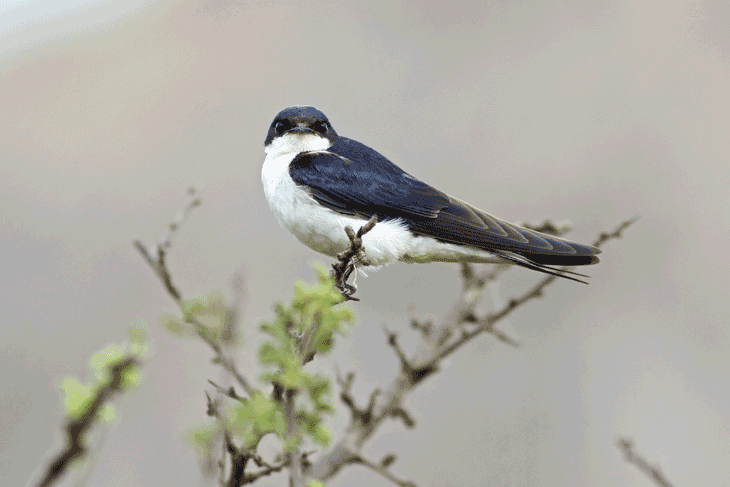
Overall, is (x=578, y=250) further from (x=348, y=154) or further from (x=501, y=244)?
(x=348, y=154)

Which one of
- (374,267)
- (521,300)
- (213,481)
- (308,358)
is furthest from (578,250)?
(213,481)

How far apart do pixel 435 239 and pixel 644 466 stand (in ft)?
4.49

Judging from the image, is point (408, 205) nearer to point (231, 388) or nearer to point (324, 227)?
point (324, 227)

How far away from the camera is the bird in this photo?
2.74m

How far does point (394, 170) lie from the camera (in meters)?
3.14

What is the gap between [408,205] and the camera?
297 centimetres

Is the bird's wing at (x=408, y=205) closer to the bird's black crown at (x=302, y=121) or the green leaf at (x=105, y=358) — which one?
the bird's black crown at (x=302, y=121)

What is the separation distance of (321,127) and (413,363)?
57.2 inches

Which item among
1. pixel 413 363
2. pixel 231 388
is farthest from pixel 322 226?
pixel 231 388

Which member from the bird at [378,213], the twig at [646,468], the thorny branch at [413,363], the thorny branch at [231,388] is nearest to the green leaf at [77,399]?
the thorny branch at [231,388]

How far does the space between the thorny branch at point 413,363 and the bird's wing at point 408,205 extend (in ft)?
0.89

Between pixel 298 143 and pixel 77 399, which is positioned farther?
pixel 298 143

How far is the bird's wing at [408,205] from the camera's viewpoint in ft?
8.98

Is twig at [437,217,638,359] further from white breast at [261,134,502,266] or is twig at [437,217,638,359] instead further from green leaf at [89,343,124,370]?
green leaf at [89,343,124,370]
